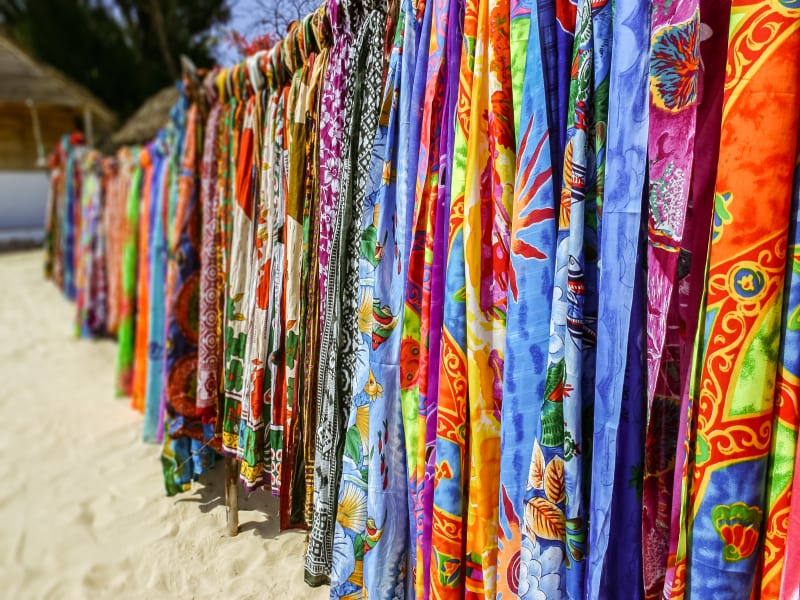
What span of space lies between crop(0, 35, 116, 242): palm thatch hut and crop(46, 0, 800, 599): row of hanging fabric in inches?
426

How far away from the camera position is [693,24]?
806 millimetres

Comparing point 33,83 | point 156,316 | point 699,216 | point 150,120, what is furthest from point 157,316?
point 33,83

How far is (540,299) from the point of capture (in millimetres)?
Result: 1021

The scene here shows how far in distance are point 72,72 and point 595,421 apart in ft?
54.3

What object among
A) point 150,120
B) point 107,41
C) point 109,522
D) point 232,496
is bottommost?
point 109,522

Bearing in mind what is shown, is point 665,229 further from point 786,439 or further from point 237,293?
point 237,293

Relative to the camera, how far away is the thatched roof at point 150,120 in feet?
23.7

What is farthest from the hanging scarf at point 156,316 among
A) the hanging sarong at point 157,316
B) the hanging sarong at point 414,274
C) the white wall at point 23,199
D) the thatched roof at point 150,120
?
the white wall at point 23,199

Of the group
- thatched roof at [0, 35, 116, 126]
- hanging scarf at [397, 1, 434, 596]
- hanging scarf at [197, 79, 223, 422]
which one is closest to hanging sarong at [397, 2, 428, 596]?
hanging scarf at [397, 1, 434, 596]

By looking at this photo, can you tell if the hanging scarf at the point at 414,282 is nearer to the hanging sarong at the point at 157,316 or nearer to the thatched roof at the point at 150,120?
the hanging sarong at the point at 157,316

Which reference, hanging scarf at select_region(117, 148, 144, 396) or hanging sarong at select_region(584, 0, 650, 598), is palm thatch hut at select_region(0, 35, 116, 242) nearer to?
hanging scarf at select_region(117, 148, 144, 396)

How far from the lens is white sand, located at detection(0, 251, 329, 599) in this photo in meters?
2.02

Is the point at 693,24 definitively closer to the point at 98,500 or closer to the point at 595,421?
the point at 595,421

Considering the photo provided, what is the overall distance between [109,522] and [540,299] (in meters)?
2.29
